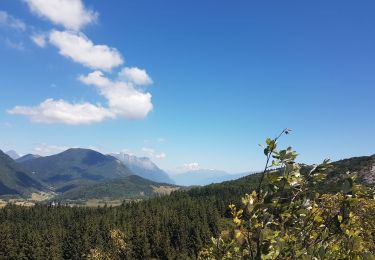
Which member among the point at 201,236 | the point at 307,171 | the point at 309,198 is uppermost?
the point at 307,171

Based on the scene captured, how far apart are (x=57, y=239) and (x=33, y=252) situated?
15.2 meters

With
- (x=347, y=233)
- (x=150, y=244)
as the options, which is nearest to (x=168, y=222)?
(x=150, y=244)

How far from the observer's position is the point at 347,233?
6.96 metres

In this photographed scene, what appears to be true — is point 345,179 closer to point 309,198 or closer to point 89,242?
→ point 309,198

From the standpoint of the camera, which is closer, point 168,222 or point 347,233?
point 347,233

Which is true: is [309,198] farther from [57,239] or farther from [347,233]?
[57,239]

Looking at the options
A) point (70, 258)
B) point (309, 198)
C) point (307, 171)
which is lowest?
point (70, 258)

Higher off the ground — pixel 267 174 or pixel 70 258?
pixel 267 174

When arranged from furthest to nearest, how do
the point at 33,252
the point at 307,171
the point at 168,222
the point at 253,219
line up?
the point at 168,222
the point at 33,252
the point at 307,171
the point at 253,219

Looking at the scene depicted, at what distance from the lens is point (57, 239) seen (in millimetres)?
169125

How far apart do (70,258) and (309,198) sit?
578ft

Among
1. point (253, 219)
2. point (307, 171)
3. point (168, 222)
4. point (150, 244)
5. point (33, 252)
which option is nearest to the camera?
point (253, 219)

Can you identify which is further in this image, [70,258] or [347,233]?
[70,258]

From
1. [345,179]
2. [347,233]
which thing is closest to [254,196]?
[345,179]
